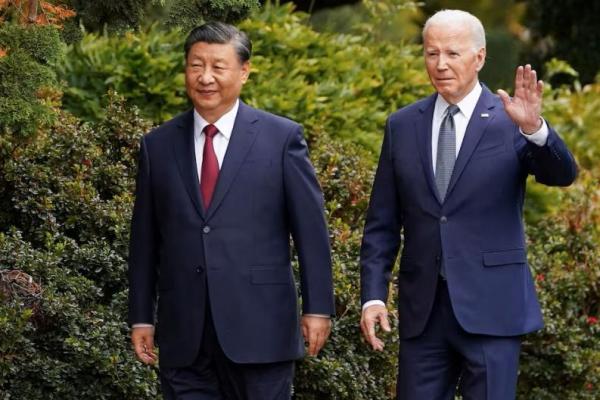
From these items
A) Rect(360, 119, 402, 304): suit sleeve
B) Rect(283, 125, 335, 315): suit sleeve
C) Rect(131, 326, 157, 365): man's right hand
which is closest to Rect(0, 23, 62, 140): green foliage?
Rect(131, 326, 157, 365): man's right hand

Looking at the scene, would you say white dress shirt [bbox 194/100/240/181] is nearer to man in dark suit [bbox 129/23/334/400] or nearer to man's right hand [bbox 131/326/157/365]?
man in dark suit [bbox 129/23/334/400]

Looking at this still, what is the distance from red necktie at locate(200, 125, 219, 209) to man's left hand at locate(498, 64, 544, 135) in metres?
1.10

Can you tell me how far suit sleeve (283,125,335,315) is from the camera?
509 centimetres

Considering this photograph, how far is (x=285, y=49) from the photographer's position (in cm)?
991

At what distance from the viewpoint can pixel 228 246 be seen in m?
5.04

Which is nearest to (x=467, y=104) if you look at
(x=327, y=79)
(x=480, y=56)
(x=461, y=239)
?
(x=480, y=56)

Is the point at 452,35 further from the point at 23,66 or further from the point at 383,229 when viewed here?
the point at 23,66

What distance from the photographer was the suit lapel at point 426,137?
521cm

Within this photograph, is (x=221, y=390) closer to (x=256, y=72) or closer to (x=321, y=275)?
(x=321, y=275)

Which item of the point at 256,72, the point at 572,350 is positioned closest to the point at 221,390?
the point at 572,350

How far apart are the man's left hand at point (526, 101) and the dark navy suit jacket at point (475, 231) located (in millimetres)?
186

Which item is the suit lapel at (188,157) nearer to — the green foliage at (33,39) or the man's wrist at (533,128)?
the green foliage at (33,39)

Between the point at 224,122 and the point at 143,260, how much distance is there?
614 mm

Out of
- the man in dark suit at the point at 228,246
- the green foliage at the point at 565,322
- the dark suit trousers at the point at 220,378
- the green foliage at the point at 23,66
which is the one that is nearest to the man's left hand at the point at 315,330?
the man in dark suit at the point at 228,246
